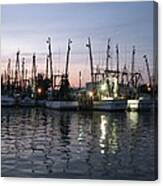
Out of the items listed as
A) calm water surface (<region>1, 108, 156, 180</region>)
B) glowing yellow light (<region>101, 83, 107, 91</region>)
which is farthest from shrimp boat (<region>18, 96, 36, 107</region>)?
glowing yellow light (<region>101, 83, 107, 91</region>)

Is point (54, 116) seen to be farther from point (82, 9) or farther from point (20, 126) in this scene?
point (82, 9)

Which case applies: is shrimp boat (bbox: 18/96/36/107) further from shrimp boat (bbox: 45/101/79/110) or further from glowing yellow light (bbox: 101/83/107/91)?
glowing yellow light (bbox: 101/83/107/91)

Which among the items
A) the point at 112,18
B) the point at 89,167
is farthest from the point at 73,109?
the point at 112,18

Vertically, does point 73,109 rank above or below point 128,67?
below

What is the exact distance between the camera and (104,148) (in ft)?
8.74

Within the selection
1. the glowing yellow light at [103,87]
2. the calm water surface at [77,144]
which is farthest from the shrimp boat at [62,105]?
the glowing yellow light at [103,87]

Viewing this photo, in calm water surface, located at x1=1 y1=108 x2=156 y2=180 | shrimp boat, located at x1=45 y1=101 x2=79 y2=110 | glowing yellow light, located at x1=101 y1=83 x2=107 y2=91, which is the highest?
glowing yellow light, located at x1=101 y1=83 x2=107 y2=91

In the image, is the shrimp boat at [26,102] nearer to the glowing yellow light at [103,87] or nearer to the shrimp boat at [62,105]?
the shrimp boat at [62,105]

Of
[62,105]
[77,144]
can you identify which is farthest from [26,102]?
[77,144]

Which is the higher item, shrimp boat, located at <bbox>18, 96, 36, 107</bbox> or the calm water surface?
shrimp boat, located at <bbox>18, 96, 36, 107</bbox>

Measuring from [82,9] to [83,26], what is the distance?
0.25 feet

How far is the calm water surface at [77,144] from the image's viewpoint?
104 inches

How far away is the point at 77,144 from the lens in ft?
8.81

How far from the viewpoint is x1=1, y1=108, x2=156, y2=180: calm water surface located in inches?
104
